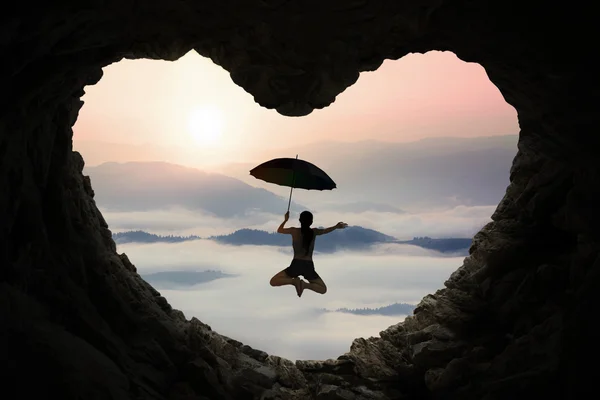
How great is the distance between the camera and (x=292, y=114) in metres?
4.32

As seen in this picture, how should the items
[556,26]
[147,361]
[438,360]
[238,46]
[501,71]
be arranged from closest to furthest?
[556,26]
[238,46]
[501,71]
[147,361]
[438,360]

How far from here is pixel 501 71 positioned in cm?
434

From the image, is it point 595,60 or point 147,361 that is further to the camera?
point 147,361

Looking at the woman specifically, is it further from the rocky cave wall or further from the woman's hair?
the rocky cave wall

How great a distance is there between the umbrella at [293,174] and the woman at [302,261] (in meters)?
0.31

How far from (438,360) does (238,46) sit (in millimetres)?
3630

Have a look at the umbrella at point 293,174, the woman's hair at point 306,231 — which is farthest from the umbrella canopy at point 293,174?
the woman's hair at point 306,231

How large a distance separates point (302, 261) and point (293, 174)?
992 millimetres

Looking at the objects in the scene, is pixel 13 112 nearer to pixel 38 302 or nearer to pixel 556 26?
pixel 38 302

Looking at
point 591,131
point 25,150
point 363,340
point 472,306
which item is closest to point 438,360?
point 472,306

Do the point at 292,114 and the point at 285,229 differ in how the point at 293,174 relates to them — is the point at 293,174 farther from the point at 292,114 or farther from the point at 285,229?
the point at 292,114

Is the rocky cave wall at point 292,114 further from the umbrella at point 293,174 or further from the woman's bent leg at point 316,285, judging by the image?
the umbrella at point 293,174

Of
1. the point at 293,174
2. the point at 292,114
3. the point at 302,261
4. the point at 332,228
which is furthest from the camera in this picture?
the point at 302,261

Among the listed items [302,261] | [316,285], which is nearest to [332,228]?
[302,261]
